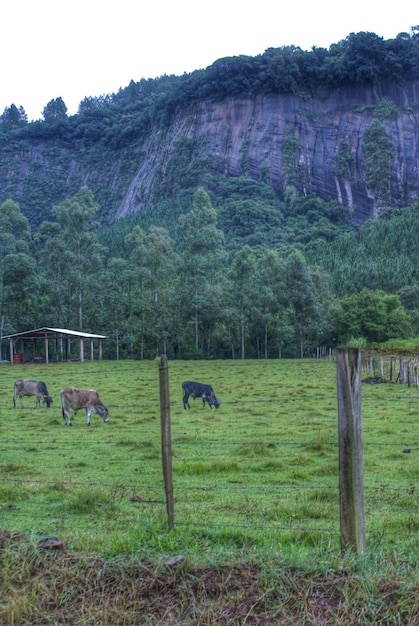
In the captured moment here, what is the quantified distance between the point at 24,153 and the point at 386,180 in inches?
4031

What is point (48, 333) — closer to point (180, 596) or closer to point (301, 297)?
point (301, 297)

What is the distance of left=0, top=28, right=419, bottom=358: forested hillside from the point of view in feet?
214

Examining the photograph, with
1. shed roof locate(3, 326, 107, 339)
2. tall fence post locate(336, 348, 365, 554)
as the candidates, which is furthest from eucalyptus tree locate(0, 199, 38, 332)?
tall fence post locate(336, 348, 365, 554)

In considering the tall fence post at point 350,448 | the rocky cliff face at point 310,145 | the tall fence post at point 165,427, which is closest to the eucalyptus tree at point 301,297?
the tall fence post at point 165,427

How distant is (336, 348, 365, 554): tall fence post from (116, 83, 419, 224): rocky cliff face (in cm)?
14146

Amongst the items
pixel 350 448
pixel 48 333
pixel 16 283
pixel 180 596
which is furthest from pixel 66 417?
pixel 16 283

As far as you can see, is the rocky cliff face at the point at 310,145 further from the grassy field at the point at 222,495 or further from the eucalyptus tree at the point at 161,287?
the grassy field at the point at 222,495

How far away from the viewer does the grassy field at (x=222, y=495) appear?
571cm

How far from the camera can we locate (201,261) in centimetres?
6575

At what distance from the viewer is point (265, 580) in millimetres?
5508

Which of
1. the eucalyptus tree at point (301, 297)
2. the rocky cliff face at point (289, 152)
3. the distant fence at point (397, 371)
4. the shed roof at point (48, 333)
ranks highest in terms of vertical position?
the rocky cliff face at point (289, 152)

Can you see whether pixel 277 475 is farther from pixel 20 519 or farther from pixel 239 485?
pixel 20 519

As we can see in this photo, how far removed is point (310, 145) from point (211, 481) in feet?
482

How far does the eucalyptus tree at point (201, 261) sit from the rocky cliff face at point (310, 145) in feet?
263
